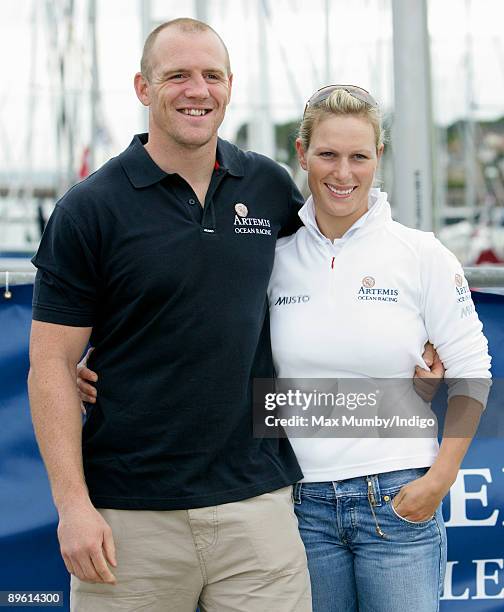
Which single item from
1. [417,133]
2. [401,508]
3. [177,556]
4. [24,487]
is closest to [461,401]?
[401,508]

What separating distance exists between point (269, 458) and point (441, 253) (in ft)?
2.54

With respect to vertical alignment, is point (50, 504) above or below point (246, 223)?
below

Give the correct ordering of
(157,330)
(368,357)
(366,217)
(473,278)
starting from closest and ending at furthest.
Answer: (157,330)
(368,357)
(366,217)
(473,278)

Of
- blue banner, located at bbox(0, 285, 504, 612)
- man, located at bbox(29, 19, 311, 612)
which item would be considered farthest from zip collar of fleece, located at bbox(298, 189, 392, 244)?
blue banner, located at bbox(0, 285, 504, 612)

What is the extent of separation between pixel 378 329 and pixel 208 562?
0.81 metres

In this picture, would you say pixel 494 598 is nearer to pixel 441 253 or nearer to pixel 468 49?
pixel 441 253

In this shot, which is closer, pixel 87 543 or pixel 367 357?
pixel 87 543

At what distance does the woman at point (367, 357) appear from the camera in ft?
8.72

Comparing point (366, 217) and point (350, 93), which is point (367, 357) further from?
point (350, 93)

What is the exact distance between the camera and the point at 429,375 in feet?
8.98

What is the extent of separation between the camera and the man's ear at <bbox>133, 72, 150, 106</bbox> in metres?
2.80

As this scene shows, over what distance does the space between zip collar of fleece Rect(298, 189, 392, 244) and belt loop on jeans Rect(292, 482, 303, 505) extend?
73cm

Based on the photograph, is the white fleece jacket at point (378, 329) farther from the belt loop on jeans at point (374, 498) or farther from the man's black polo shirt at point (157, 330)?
the man's black polo shirt at point (157, 330)

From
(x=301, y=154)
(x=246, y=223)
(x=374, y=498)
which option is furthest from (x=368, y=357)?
(x=301, y=154)
